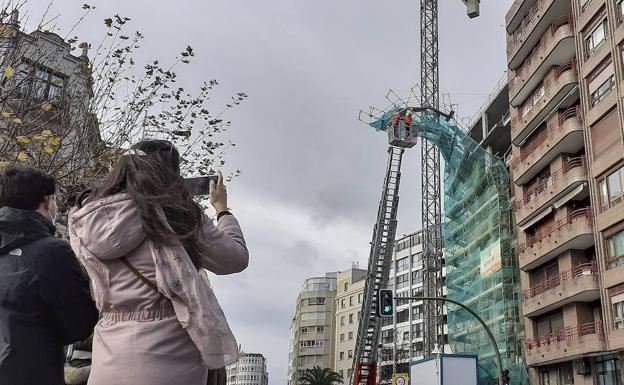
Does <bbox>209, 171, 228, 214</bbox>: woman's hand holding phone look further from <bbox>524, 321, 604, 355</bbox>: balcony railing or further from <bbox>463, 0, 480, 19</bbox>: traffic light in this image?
<bbox>463, 0, 480, 19</bbox>: traffic light

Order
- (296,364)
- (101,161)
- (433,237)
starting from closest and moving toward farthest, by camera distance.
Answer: (101,161)
(433,237)
(296,364)

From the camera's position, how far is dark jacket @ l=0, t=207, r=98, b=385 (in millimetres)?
2795

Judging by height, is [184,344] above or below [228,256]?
below

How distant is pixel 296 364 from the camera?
93438 millimetres

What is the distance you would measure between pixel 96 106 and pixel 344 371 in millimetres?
74716

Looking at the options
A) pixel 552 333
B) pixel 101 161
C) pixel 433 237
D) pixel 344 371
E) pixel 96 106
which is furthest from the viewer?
pixel 344 371

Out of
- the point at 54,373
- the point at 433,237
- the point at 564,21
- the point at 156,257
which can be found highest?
the point at 564,21

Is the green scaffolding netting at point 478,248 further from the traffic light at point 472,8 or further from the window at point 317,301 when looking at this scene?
the window at point 317,301

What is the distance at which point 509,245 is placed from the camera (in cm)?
3428

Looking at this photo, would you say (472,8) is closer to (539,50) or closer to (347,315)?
(539,50)

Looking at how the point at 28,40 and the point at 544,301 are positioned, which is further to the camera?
the point at 544,301

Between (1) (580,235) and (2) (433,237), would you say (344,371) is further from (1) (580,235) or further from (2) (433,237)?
(1) (580,235)

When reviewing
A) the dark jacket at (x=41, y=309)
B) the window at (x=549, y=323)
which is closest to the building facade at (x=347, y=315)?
the window at (x=549, y=323)

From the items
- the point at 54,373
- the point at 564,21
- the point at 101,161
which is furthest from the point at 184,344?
the point at 564,21
